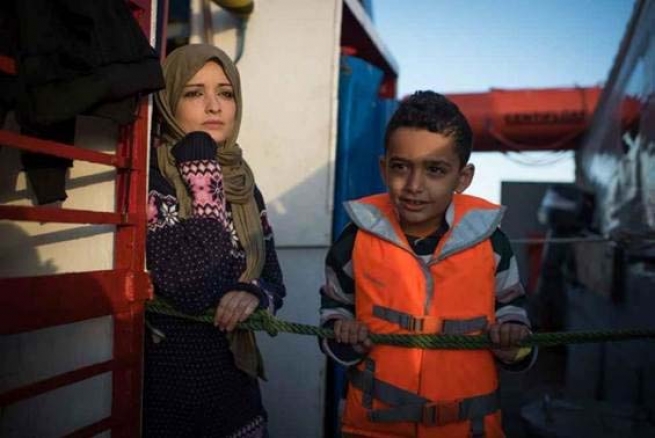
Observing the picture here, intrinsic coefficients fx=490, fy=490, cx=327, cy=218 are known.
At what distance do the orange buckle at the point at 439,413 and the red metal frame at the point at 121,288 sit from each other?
2.79 ft

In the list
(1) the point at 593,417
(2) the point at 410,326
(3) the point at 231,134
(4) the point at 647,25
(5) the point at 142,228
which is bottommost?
(1) the point at 593,417

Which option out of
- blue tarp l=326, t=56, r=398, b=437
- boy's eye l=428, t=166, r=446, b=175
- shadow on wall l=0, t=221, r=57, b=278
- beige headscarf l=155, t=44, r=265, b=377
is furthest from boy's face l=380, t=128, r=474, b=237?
blue tarp l=326, t=56, r=398, b=437

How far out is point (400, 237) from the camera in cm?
147

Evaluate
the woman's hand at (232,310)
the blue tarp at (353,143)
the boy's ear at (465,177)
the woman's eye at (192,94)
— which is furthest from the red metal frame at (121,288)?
the blue tarp at (353,143)

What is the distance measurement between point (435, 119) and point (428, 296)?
514 millimetres

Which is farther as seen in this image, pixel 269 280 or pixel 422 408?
pixel 269 280

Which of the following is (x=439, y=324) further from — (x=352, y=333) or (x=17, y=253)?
(x=17, y=253)

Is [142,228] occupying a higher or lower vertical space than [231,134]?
lower

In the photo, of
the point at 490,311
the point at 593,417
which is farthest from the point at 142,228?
the point at 593,417

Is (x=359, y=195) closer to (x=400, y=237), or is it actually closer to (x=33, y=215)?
(x=400, y=237)

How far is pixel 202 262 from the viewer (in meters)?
1.40

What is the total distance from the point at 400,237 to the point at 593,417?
1943mm

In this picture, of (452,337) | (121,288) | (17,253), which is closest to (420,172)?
(452,337)

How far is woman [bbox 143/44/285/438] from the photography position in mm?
1429
